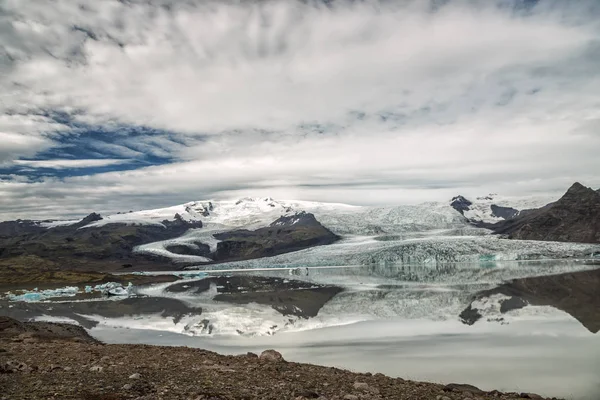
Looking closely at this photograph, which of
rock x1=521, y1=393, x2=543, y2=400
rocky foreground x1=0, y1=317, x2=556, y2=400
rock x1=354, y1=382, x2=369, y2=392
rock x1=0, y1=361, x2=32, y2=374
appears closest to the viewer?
rocky foreground x1=0, y1=317, x2=556, y2=400

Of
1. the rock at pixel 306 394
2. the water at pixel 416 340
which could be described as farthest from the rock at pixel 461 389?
the rock at pixel 306 394

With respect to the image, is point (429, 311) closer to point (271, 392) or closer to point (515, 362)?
point (515, 362)

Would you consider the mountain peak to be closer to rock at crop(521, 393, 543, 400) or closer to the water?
the water

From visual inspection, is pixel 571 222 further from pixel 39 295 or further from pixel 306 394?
pixel 306 394

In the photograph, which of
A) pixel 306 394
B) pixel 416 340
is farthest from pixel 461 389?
pixel 416 340

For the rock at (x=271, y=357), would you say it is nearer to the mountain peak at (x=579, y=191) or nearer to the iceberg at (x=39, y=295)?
the iceberg at (x=39, y=295)

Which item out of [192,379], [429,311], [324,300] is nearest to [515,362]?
[192,379]

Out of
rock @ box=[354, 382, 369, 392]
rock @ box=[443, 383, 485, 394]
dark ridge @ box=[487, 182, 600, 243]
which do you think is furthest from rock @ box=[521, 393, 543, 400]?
dark ridge @ box=[487, 182, 600, 243]

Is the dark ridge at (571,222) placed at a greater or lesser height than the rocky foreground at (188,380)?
greater
